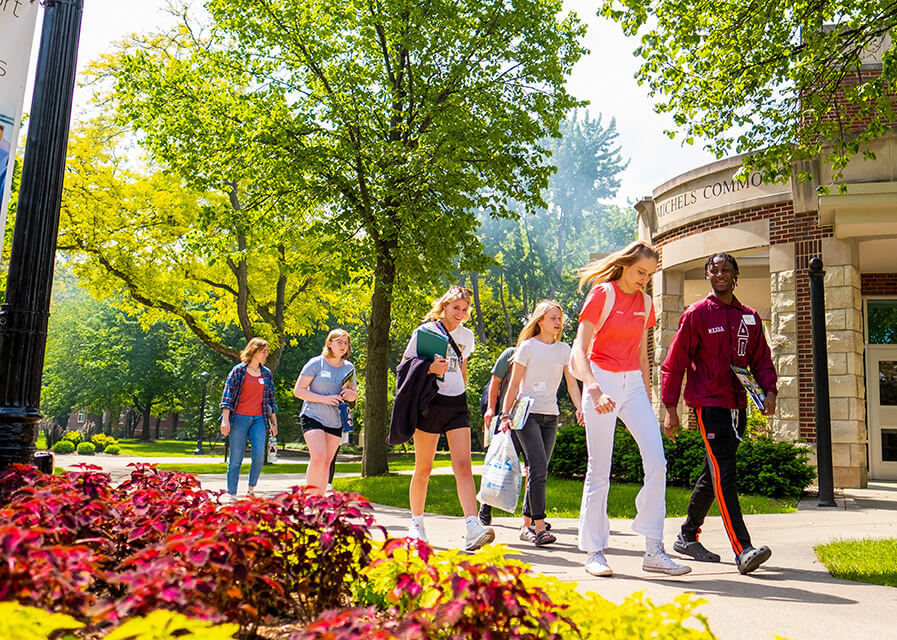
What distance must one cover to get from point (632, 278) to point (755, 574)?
219cm

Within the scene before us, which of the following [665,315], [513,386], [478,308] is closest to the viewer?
[513,386]

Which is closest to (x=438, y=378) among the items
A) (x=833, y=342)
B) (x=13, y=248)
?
(x=13, y=248)

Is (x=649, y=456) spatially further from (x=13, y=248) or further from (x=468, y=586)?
(x=13, y=248)

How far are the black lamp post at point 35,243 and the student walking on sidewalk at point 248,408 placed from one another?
4.54 meters

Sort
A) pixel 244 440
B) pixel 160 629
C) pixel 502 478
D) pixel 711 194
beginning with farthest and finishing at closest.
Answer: pixel 711 194 → pixel 244 440 → pixel 502 478 → pixel 160 629

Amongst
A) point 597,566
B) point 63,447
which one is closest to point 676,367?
point 597,566

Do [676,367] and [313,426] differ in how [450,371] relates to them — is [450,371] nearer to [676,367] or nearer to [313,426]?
[676,367]

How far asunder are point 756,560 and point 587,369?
65.7 inches

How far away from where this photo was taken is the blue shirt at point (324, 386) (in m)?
7.62

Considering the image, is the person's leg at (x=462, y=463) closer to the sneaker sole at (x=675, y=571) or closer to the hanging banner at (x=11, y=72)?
the sneaker sole at (x=675, y=571)

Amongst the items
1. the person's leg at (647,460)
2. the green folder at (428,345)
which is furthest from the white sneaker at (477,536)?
the green folder at (428,345)

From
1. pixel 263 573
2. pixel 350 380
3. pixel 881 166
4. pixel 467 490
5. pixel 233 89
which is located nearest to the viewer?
pixel 263 573

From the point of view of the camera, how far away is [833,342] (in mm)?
12172

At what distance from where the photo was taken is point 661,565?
4977 mm
